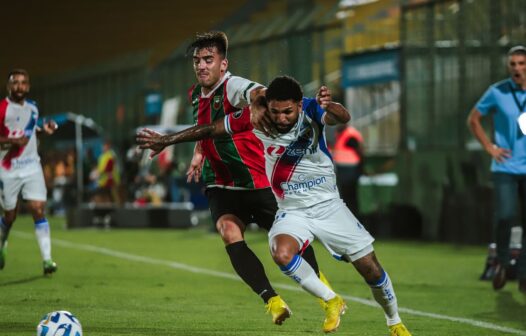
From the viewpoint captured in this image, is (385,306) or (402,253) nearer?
(385,306)

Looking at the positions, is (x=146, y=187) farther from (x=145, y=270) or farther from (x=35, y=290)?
(x=35, y=290)

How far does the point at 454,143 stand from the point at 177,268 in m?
6.83

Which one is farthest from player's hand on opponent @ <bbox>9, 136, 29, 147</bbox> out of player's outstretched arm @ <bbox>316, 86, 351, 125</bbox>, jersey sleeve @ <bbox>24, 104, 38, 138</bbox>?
player's outstretched arm @ <bbox>316, 86, 351, 125</bbox>

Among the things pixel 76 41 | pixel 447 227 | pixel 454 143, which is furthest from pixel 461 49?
pixel 76 41

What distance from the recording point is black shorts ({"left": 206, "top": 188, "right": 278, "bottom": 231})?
8398 millimetres

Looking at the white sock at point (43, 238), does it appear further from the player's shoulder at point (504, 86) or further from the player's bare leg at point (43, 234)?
the player's shoulder at point (504, 86)

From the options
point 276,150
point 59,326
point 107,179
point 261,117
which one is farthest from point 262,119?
point 107,179

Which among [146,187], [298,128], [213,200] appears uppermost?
[298,128]

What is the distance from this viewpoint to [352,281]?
12.1 m

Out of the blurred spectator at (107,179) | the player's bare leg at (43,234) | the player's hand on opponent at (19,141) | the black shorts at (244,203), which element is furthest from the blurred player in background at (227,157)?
the blurred spectator at (107,179)

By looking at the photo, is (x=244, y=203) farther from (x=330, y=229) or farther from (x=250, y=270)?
(x=330, y=229)

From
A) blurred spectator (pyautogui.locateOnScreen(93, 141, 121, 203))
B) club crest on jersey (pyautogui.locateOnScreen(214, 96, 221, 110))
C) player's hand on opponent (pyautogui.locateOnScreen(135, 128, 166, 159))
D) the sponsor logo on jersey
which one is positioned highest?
club crest on jersey (pyautogui.locateOnScreen(214, 96, 221, 110))

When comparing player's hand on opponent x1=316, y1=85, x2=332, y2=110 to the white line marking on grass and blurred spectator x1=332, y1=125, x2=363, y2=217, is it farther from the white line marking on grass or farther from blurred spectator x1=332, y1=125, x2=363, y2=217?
blurred spectator x1=332, y1=125, x2=363, y2=217

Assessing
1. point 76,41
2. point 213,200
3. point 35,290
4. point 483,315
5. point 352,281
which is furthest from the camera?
point 76,41
